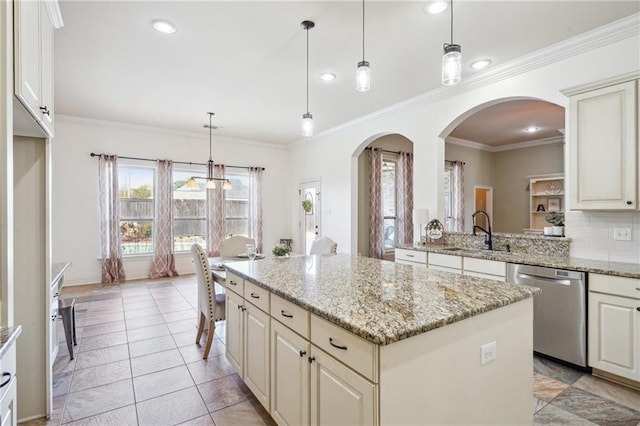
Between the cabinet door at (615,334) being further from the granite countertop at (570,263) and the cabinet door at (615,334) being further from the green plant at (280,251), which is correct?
the green plant at (280,251)

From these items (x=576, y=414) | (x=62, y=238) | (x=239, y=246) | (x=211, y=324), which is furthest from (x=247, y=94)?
(x=576, y=414)

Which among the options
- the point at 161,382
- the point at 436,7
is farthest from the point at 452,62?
the point at 161,382

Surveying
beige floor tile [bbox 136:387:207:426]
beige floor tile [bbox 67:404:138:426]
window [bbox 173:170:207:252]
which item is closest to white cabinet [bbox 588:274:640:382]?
beige floor tile [bbox 136:387:207:426]

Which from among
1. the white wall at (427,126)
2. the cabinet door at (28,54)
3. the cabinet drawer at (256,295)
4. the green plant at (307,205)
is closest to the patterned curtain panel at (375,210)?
the white wall at (427,126)

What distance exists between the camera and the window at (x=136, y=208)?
6004mm

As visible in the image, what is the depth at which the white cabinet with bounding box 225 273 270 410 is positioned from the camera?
1938 mm

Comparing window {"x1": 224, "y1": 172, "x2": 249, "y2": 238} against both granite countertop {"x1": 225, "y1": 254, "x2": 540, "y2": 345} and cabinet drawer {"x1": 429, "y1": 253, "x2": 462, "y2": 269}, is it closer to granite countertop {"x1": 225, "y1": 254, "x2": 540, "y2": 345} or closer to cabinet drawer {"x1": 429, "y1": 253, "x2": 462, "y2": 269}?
cabinet drawer {"x1": 429, "y1": 253, "x2": 462, "y2": 269}

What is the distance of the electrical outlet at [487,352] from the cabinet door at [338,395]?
616 mm

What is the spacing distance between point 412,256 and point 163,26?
3.47 metres

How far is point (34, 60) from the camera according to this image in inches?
63.2

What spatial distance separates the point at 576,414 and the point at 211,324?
2800 mm

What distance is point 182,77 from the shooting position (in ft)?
12.5

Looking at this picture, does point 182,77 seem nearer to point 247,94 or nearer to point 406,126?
point 247,94

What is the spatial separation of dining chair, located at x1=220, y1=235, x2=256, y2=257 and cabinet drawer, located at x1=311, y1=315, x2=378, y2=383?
283 centimetres
